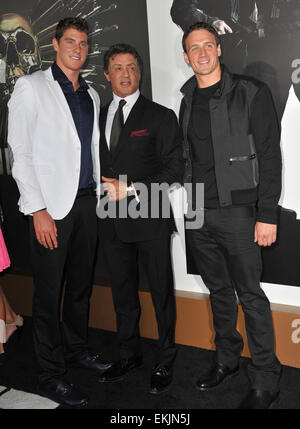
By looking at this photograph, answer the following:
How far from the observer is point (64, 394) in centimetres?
235

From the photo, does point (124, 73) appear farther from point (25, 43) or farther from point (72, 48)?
point (25, 43)

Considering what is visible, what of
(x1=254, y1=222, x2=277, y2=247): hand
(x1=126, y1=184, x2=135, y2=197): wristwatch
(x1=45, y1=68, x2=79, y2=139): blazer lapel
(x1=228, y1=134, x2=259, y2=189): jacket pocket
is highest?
(x1=45, y1=68, x2=79, y2=139): blazer lapel

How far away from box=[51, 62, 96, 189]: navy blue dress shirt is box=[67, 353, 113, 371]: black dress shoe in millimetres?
1091

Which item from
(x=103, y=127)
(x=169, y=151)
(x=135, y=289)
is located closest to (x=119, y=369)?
(x=135, y=289)

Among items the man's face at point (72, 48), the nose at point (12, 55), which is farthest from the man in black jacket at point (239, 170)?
the nose at point (12, 55)

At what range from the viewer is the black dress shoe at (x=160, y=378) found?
2.37 meters

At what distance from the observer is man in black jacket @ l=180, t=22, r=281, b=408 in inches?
82.4

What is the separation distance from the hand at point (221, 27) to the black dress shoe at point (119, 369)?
1.96 metres

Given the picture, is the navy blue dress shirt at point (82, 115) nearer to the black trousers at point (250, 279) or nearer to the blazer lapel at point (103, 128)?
the blazer lapel at point (103, 128)

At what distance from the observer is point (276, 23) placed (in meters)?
2.30

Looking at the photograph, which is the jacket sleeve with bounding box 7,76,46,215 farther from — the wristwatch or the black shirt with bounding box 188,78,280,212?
the black shirt with bounding box 188,78,280,212

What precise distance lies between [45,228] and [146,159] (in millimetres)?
641

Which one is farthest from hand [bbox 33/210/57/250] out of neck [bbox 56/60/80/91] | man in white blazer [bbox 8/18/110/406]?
neck [bbox 56/60/80/91]

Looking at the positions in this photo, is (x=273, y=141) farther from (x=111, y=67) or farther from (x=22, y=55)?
(x=22, y=55)
